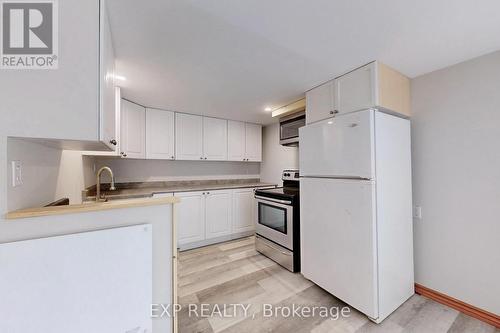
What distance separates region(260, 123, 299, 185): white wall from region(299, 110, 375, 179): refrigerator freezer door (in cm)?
133

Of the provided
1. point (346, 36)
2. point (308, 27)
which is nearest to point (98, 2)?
point (308, 27)

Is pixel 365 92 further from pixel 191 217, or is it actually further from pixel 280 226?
pixel 191 217

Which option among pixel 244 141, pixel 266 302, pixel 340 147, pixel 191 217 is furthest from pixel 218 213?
pixel 340 147

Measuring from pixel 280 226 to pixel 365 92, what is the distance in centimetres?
176

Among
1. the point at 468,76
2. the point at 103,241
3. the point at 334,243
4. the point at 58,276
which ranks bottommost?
the point at 334,243

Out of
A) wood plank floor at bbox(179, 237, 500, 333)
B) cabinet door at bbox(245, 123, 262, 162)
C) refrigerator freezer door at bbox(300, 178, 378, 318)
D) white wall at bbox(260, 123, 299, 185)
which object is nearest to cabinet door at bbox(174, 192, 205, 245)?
wood plank floor at bbox(179, 237, 500, 333)

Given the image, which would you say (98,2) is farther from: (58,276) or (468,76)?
(468,76)

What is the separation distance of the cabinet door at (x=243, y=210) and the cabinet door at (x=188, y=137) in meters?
0.96

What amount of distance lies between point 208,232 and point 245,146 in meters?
1.71

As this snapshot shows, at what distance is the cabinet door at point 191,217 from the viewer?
9.75 feet

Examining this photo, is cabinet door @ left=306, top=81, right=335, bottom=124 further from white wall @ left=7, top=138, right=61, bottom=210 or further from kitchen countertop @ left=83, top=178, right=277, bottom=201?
white wall @ left=7, top=138, right=61, bottom=210

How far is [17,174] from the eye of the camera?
89 centimetres

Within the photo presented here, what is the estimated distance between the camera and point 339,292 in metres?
1.81

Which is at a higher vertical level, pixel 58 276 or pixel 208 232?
pixel 58 276
